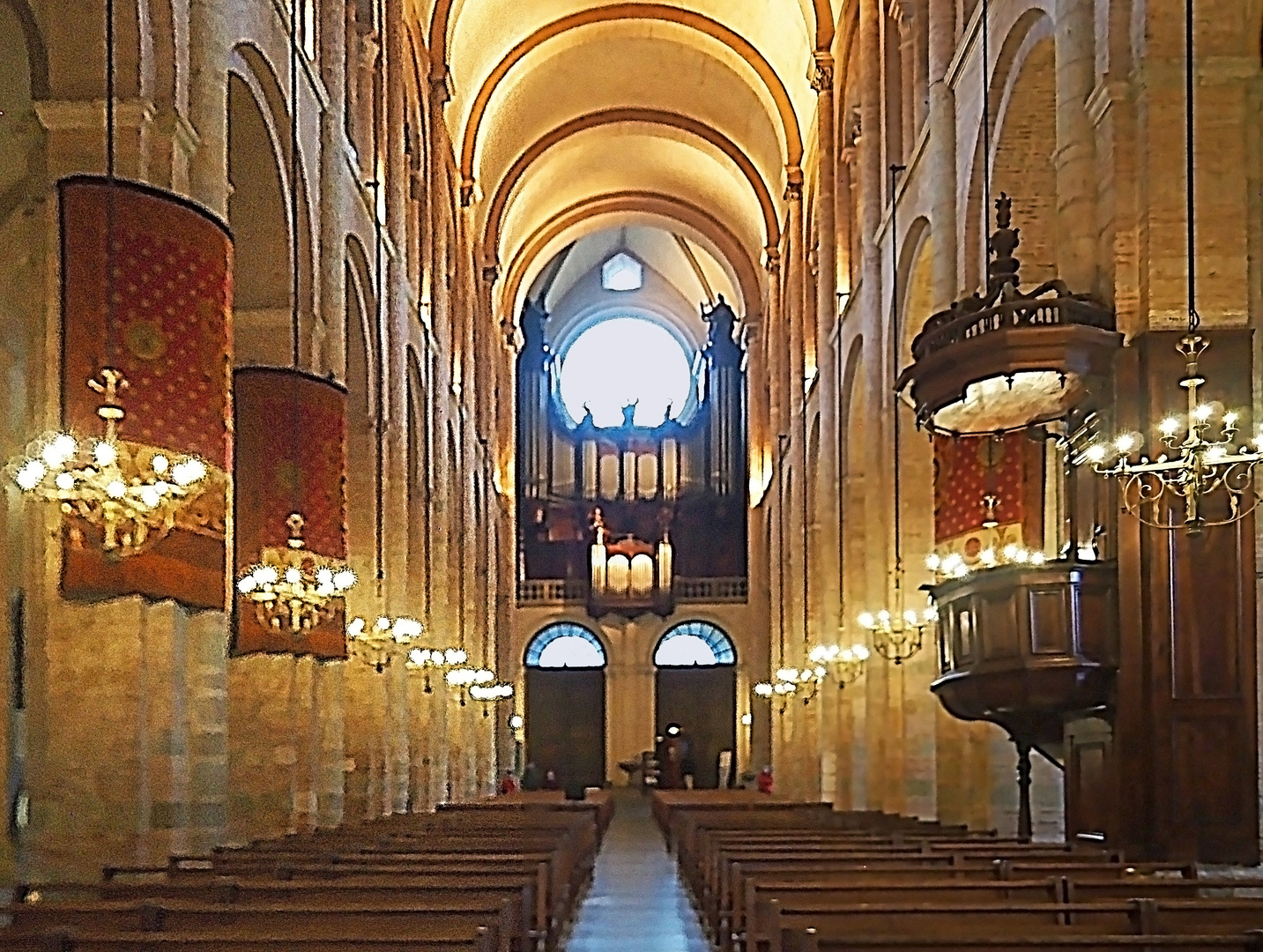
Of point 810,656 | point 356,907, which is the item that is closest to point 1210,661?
point 356,907

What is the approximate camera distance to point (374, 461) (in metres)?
21.2

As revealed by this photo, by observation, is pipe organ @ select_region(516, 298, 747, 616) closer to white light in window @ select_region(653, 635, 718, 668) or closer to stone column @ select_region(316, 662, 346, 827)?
white light in window @ select_region(653, 635, 718, 668)

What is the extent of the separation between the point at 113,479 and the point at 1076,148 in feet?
24.2

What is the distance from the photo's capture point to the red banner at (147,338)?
9672 millimetres

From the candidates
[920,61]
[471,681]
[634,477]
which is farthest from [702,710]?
[920,61]

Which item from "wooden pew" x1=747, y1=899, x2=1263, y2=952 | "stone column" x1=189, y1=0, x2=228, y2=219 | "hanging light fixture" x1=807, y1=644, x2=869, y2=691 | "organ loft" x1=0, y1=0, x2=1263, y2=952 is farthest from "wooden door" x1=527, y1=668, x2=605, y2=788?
"wooden pew" x1=747, y1=899, x2=1263, y2=952

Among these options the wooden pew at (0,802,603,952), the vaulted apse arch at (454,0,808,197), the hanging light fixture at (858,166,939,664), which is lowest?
the wooden pew at (0,802,603,952)

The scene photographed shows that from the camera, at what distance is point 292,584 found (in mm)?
13906

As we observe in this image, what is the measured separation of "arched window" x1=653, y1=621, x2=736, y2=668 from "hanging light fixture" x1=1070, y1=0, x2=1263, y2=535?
107 ft

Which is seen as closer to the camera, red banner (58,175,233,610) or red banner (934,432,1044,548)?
red banner (58,175,233,610)

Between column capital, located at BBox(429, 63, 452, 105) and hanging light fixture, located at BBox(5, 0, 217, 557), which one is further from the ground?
column capital, located at BBox(429, 63, 452, 105)

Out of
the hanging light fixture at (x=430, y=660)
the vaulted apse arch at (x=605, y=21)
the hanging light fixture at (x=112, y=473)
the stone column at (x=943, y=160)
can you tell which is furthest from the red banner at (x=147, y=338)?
the vaulted apse arch at (x=605, y=21)

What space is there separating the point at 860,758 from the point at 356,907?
16.6 m

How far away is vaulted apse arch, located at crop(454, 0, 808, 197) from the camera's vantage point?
3266 centimetres
